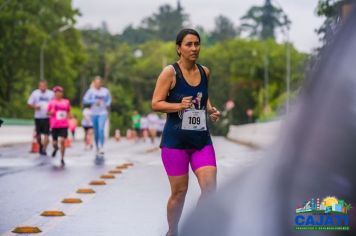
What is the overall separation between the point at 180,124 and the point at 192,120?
9cm

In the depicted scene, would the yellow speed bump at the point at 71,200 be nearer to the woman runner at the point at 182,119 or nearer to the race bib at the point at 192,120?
the woman runner at the point at 182,119

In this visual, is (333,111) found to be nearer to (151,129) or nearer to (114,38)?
(151,129)

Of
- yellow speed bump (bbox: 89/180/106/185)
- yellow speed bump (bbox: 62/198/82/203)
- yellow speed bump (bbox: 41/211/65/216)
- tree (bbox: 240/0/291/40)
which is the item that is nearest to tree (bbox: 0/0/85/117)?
yellow speed bump (bbox: 89/180/106/185)

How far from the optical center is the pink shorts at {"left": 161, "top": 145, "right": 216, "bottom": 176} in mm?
5391

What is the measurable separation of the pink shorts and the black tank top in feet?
0.10

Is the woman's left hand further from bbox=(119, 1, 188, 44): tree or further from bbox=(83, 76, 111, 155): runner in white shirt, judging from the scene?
bbox=(119, 1, 188, 44): tree

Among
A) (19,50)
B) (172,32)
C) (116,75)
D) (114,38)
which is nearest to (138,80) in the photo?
(114,38)

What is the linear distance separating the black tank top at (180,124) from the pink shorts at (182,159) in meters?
0.03

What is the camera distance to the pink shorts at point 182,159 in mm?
5391

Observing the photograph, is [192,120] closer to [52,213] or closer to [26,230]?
[26,230]

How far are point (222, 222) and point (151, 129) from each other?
99.1 feet

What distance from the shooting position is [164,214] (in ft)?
26.6

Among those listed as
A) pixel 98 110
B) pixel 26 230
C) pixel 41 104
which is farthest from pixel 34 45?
pixel 26 230

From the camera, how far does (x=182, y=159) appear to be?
543 cm
